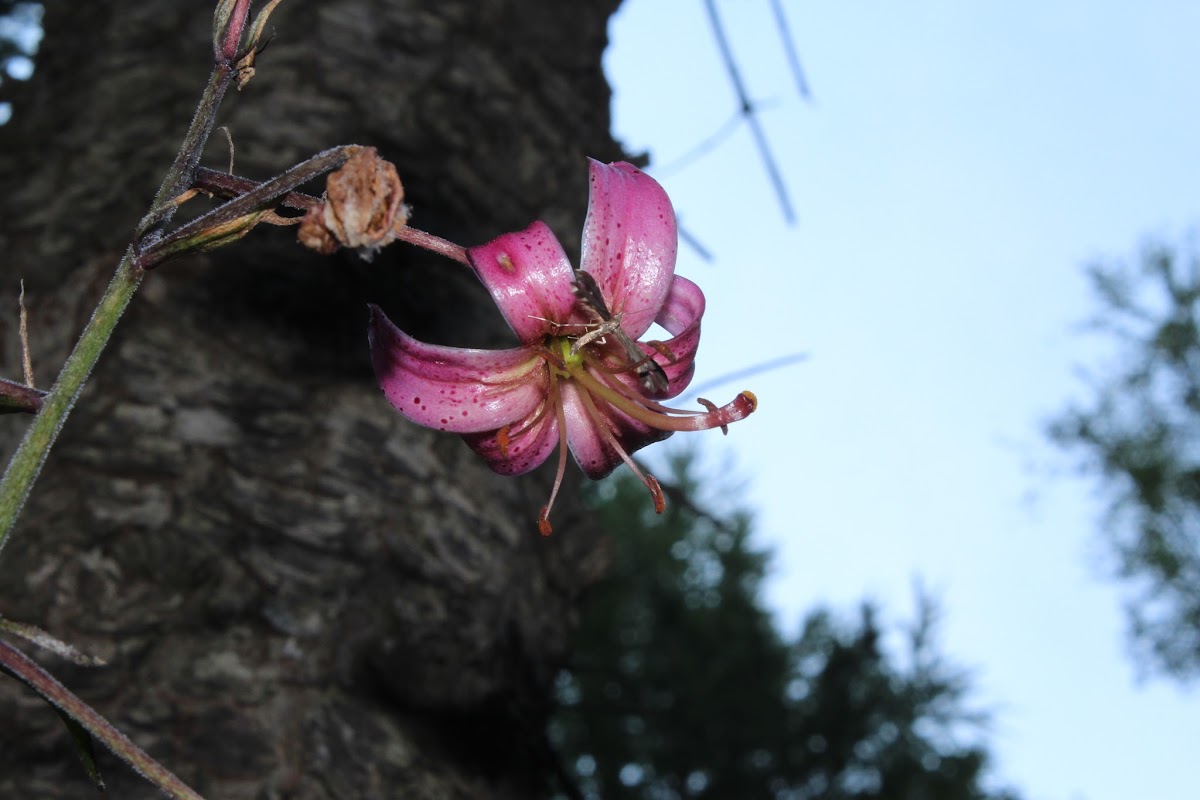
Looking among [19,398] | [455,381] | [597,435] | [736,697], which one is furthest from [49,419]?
[736,697]

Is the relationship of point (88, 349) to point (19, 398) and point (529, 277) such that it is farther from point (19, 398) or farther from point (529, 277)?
point (529, 277)

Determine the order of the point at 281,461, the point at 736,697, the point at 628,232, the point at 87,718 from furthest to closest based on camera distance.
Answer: the point at 736,697 → the point at 281,461 → the point at 628,232 → the point at 87,718

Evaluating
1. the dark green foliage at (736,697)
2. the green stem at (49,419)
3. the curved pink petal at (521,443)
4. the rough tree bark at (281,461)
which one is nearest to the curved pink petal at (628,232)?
the curved pink petal at (521,443)

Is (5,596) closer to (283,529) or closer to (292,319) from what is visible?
(283,529)

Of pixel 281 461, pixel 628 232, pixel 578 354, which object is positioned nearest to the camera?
pixel 628 232

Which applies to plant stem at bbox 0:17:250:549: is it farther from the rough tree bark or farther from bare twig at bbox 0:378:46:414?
the rough tree bark

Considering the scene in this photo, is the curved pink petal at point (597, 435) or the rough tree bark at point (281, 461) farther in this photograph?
the rough tree bark at point (281, 461)

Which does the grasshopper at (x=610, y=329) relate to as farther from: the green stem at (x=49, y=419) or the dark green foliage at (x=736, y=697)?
the dark green foliage at (x=736, y=697)
